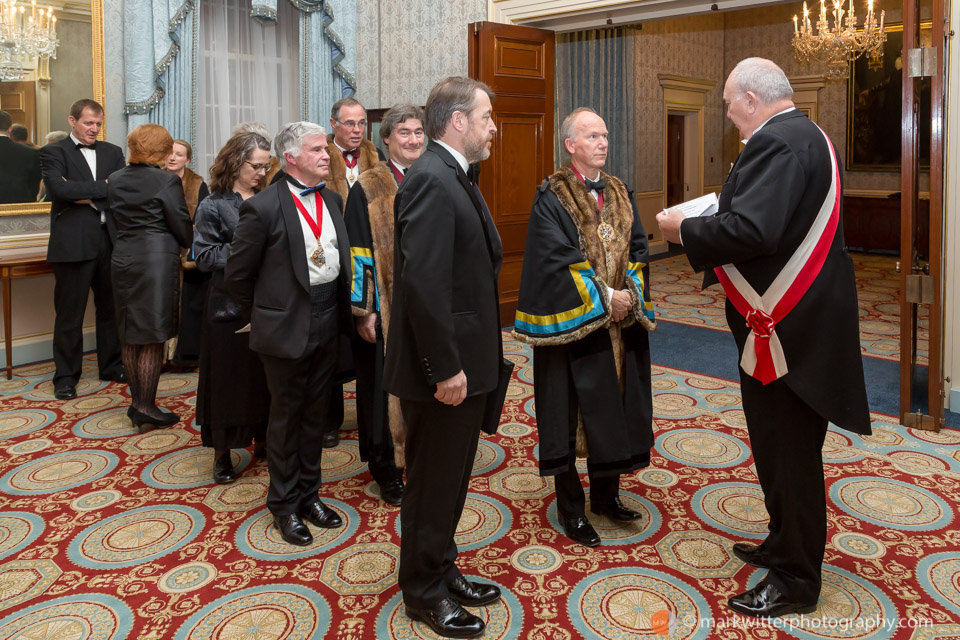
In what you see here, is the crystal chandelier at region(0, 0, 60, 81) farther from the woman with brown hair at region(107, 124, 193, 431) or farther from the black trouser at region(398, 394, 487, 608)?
the black trouser at region(398, 394, 487, 608)

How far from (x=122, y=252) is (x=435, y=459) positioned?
2721mm

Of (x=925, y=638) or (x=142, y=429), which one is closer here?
(x=925, y=638)

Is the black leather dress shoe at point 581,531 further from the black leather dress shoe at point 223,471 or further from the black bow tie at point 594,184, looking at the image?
the black leather dress shoe at point 223,471

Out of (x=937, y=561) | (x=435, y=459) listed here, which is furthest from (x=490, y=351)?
(x=937, y=561)

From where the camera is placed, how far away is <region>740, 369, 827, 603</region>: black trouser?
2371 mm

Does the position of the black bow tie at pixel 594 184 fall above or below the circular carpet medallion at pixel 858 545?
above

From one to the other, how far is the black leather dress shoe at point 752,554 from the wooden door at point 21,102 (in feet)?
17.6

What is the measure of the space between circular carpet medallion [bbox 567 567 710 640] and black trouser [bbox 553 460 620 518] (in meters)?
0.32

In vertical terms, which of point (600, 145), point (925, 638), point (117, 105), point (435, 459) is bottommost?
point (925, 638)

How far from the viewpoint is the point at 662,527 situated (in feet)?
10.1

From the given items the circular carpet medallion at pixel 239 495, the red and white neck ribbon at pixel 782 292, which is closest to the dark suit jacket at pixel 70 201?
the circular carpet medallion at pixel 239 495

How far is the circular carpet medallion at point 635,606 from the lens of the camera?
2.38 metres

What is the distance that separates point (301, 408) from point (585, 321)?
3.82ft

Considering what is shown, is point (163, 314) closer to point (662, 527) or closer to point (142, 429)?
point (142, 429)
